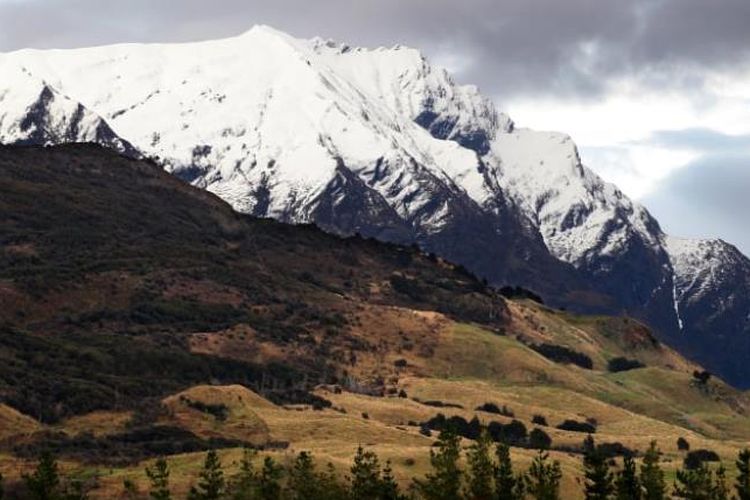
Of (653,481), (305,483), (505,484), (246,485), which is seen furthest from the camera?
(653,481)

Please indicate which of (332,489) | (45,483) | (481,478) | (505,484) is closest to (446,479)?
(481,478)

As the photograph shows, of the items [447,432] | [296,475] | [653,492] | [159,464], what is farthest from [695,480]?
[159,464]

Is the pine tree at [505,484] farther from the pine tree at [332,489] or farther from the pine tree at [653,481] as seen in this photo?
the pine tree at [332,489]

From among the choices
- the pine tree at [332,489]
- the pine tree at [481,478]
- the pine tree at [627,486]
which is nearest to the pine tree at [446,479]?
the pine tree at [481,478]

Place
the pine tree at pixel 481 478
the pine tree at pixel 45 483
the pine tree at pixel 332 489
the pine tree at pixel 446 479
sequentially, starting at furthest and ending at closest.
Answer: the pine tree at pixel 481 478, the pine tree at pixel 446 479, the pine tree at pixel 332 489, the pine tree at pixel 45 483

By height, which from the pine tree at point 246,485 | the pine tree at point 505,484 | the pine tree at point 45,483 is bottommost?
the pine tree at point 45,483

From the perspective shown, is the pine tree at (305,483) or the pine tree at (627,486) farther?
the pine tree at (627,486)

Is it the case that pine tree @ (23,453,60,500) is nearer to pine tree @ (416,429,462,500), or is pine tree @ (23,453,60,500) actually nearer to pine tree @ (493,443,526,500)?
pine tree @ (416,429,462,500)

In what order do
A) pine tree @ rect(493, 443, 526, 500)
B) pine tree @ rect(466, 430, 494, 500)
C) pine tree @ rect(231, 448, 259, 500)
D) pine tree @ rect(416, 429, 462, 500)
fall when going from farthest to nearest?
pine tree @ rect(466, 430, 494, 500), pine tree @ rect(493, 443, 526, 500), pine tree @ rect(416, 429, 462, 500), pine tree @ rect(231, 448, 259, 500)

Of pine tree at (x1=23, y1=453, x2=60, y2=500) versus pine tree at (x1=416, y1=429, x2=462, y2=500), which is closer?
pine tree at (x1=23, y1=453, x2=60, y2=500)

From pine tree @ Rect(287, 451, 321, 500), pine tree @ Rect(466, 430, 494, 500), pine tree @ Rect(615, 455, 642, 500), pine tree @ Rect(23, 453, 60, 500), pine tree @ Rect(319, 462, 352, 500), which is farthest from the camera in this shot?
pine tree @ Rect(466, 430, 494, 500)

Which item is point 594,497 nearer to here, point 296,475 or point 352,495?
point 352,495

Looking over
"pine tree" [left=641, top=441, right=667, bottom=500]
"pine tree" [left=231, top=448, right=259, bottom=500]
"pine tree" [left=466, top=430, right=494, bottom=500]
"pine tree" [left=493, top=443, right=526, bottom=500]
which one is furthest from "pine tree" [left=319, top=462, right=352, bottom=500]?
"pine tree" [left=641, top=441, right=667, bottom=500]

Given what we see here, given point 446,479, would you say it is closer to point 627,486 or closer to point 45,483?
point 627,486
